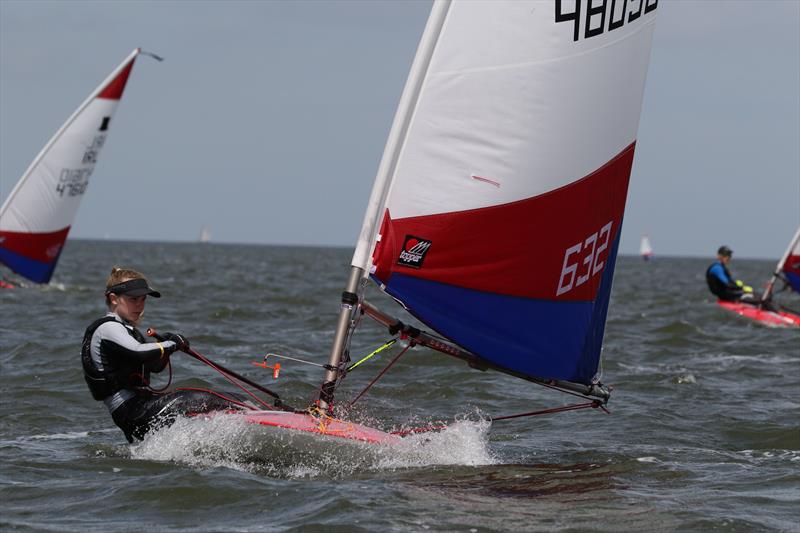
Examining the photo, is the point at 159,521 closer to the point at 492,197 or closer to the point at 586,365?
the point at 492,197

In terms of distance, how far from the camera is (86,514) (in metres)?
5.83

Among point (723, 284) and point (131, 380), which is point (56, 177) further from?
point (131, 380)

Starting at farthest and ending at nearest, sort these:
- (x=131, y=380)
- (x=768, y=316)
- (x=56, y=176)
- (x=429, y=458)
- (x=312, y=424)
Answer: (x=56, y=176), (x=768, y=316), (x=429, y=458), (x=131, y=380), (x=312, y=424)

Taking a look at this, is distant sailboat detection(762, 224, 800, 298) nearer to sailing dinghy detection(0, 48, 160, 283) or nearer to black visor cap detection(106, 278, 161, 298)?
sailing dinghy detection(0, 48, 160, 283)

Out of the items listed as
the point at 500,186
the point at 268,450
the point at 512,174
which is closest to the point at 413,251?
the point at 500,186

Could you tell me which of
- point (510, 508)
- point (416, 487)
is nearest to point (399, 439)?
point (416, 487)

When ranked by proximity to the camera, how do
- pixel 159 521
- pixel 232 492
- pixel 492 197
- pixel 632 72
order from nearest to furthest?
1. pixel 159 521
2. pixel 232 492
3. pixel 492 197
4. pixel 632 72

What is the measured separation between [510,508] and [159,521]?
72.6 inches

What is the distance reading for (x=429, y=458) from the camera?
710cm

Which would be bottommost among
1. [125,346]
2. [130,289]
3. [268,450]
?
[268,450]

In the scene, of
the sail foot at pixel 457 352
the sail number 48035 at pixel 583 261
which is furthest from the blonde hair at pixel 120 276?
the sail number 48035 at pixel 583 261

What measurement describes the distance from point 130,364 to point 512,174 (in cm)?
259

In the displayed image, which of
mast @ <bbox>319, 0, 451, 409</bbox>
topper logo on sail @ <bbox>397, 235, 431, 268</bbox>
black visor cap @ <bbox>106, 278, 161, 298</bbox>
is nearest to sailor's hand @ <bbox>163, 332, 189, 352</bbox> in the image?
black visor cap @ <bbox>106, 278, 161, 298</bbox>

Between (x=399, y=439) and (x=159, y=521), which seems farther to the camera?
(x=399, y=439)
